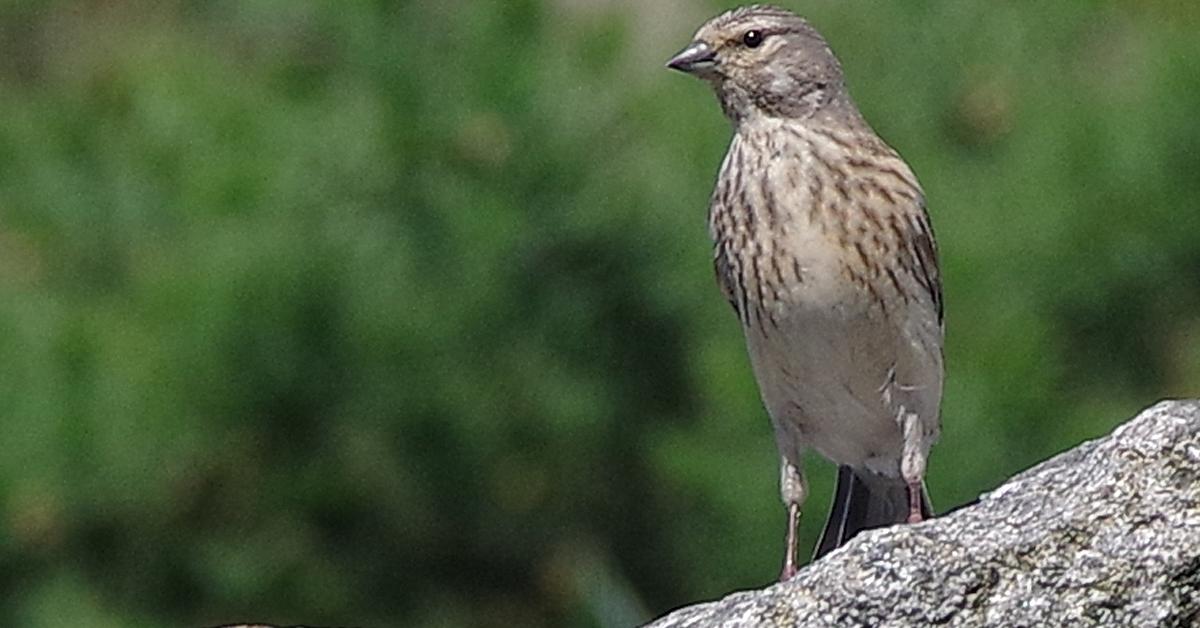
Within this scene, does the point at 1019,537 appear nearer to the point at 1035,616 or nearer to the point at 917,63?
the point at 1035,616

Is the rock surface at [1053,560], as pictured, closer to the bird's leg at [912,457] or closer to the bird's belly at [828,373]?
the bird's belly at [828,373]

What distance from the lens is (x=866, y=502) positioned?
18.8ft

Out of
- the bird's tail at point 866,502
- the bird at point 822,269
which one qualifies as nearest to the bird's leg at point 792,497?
the bird at point 822,269

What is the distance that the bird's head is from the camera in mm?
5625

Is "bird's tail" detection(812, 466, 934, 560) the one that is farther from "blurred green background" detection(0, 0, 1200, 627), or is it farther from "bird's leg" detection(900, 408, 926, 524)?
"blurred green background" detection(0, 0, 1200, 627)

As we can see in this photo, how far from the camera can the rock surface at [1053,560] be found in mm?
3525

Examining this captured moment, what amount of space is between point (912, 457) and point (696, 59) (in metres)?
0.88

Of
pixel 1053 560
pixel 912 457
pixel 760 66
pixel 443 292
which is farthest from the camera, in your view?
pixel 443 292

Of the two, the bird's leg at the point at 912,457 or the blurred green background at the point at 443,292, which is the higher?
the bird's leg at the point at 912,457

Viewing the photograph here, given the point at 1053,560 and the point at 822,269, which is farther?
the point at 822,269

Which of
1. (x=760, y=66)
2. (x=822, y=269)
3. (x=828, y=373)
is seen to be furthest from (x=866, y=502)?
(x=760, y=66)

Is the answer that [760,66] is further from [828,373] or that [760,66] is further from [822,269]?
[828,373]

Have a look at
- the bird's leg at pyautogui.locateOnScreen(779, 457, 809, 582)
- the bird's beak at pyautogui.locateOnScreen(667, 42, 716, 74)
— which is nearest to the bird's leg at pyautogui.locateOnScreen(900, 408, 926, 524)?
the bird's leg at pyautogui.locateOnScreen(779, 457, 809, 582)

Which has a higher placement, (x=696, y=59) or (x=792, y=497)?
(x=696, y=59)
